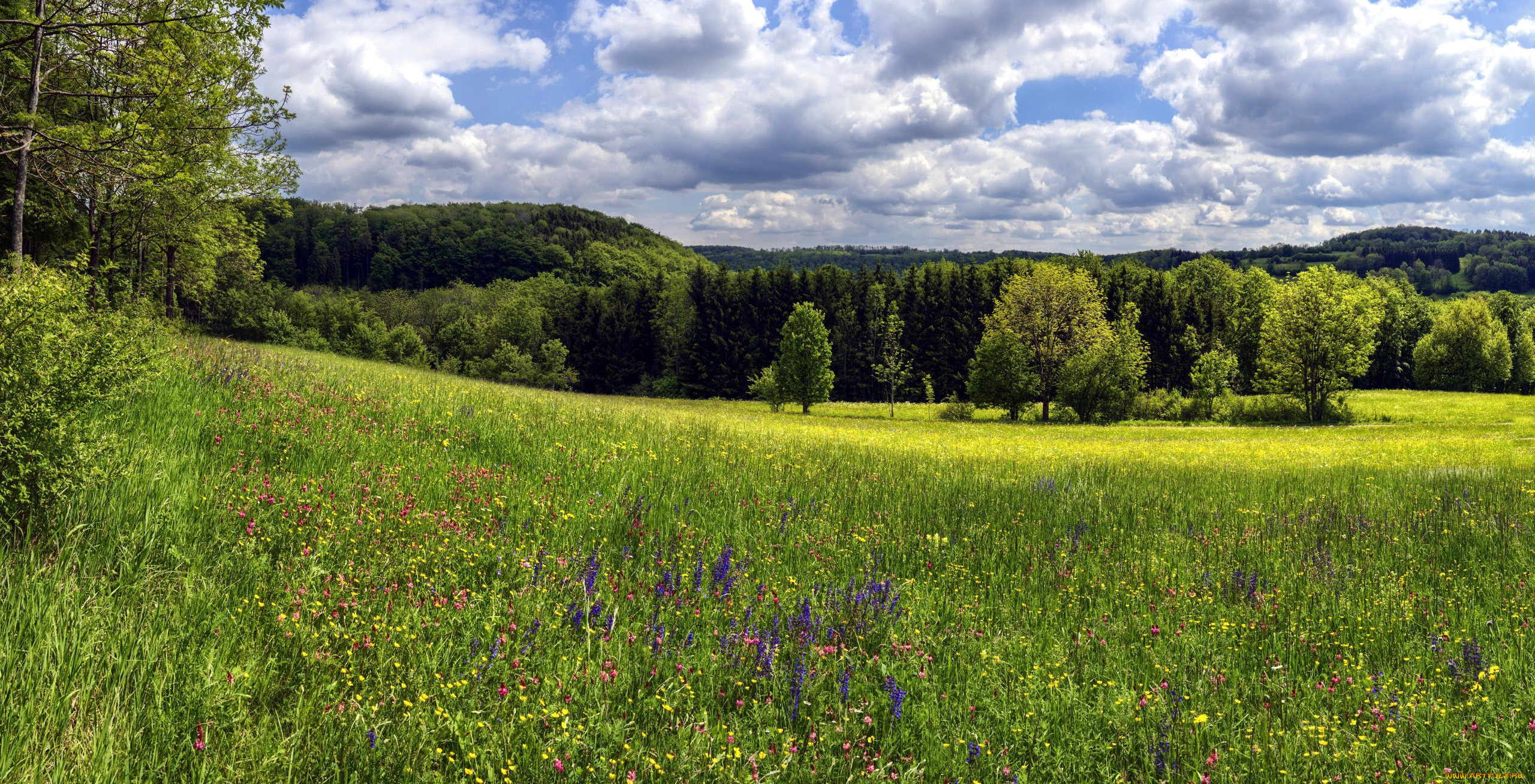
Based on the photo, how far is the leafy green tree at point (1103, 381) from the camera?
47625 mm

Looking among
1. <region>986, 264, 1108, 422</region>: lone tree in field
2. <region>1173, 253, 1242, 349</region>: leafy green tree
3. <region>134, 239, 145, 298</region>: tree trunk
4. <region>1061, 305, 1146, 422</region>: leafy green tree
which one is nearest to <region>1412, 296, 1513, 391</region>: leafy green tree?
<region>1173, 253, 1242, 349</region>: leafy green tree

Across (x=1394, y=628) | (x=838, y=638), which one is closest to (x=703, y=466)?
(x=838, y=638)

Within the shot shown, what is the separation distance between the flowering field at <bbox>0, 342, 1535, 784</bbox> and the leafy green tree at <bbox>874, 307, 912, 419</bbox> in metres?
46.5

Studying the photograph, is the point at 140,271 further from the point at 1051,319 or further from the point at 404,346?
the point at 1051,319

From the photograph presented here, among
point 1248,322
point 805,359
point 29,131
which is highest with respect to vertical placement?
point 29,131

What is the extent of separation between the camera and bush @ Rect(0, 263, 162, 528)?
3.95 meters

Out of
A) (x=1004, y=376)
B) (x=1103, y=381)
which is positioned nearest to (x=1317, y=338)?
(x=1103, y=381)

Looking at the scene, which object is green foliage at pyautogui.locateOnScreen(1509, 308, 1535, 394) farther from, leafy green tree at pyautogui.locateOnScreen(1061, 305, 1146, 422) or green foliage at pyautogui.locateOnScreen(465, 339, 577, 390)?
green foliage at pyautogui.locateOnScreen(465, 339, 577, 390)

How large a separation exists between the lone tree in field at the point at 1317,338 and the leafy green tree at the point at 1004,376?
15778mm

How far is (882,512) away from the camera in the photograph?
7988 millimetres

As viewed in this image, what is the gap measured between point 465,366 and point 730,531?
85.4 metres

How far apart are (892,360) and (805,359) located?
27.5 feet

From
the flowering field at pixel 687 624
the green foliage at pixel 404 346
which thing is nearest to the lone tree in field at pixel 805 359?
the green foliage at pixel 404 346

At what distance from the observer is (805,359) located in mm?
54250
